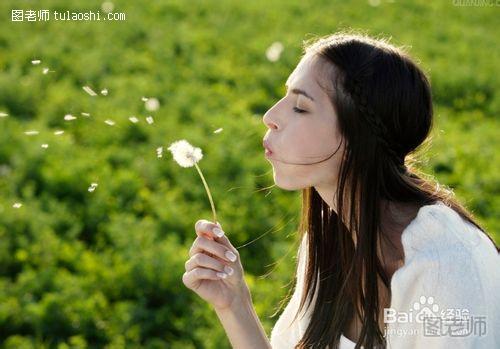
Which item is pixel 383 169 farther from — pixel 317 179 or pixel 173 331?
pixel 173 331

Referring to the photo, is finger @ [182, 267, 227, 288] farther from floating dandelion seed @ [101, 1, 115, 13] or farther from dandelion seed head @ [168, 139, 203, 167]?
floating dandelion seed @ [101, 1, 115, 13]

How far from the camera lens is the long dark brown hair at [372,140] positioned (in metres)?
1.96

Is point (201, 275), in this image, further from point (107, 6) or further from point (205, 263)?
point (107, 6)

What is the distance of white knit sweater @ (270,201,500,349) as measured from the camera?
1815 millimetres

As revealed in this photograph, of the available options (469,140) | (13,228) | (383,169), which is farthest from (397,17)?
(383,169)

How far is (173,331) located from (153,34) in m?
5.26

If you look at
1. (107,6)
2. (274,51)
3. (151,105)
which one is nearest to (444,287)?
(151,105)

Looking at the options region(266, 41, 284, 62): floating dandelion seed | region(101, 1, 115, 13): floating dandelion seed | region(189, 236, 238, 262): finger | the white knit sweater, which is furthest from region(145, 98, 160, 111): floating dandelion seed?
the white knit sweater

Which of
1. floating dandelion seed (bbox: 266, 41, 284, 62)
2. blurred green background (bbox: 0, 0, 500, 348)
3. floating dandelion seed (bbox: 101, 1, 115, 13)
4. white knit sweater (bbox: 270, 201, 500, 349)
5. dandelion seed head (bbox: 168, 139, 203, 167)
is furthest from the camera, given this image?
floating dandelion seed (bbox: 101, 1, 115, 13)

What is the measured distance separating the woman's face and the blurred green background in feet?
2.13

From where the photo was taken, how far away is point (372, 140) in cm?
197

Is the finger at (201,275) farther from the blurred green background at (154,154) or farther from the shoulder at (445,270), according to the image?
the blurred green background at (154,154)

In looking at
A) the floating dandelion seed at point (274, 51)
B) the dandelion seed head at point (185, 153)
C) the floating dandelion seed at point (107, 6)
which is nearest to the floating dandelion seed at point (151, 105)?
the floating dandelion seed at point (274, 51)

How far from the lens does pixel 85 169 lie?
5113 mm
